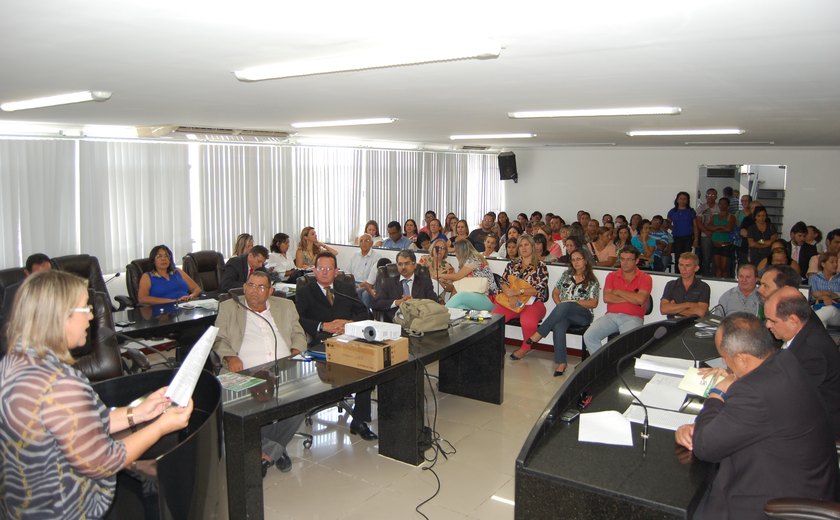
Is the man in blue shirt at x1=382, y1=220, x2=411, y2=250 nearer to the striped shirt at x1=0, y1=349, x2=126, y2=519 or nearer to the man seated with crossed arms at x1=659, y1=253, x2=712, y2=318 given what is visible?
the man seated with crossed arms at x1=659, y1=253, x2=712, y2=318

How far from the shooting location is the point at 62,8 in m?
2.20

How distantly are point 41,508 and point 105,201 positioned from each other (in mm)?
6460

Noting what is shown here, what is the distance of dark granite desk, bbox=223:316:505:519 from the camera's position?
130 inches

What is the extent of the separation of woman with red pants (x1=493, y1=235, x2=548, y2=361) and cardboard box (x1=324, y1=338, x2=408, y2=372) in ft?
9.68

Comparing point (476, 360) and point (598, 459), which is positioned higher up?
point (598, 459)

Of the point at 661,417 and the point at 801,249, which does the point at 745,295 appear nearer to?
the point at 661,417

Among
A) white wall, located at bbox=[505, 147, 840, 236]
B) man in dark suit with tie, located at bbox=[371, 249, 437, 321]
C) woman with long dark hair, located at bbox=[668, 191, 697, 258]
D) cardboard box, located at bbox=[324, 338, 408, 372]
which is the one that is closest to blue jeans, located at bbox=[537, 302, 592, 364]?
man in dark suit with tie, located at bbox=[371, 249, 437, 321]

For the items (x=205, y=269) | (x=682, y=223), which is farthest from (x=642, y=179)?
(x=205, y=269)

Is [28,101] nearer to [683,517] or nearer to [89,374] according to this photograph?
[89,374]

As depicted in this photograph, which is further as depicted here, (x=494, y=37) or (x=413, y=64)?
(x=413, y=64)

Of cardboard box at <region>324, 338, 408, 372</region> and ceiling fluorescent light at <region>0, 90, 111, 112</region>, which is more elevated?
ceiling fluorescent light at <region>0, 90, 111, 112</region>

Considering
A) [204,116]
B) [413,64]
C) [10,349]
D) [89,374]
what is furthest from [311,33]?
[204,116]

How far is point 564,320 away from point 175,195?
203 inches

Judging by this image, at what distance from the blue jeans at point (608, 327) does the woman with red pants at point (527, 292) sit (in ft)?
2.15
